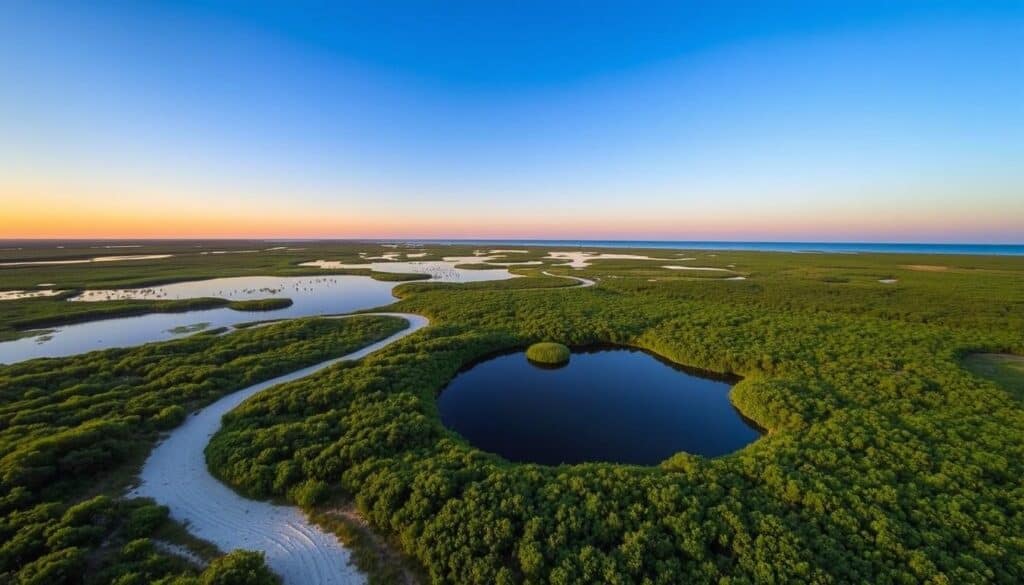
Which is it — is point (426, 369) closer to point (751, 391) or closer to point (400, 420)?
point (400, 420)

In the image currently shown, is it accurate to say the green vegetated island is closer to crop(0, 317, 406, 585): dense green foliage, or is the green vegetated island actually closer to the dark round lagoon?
crop(0, 317, 406, 585): dense green foliage

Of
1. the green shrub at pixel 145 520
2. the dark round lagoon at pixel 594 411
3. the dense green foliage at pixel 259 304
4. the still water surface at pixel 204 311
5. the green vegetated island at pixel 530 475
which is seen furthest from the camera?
the dense green foliage at pixel 259 304

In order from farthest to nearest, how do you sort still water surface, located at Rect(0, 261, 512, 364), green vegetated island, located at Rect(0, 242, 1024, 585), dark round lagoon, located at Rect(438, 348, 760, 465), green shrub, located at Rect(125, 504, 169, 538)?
still water surface, located at Rect(0, 261, 512, 364) → dark round lagoon, located at Rect(438, 348, 760, 465) → green shrub, located at Rect(125, 504, 169, 538) → green vegetated island, located at Rect(0, 242, 1024, 585)

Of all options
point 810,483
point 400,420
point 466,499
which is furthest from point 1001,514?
point 400,420

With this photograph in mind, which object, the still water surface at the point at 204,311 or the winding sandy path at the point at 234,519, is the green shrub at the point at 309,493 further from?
the still water surface at the point at 204,311

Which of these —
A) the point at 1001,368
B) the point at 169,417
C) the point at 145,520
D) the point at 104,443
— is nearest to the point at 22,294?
the point at 169,417

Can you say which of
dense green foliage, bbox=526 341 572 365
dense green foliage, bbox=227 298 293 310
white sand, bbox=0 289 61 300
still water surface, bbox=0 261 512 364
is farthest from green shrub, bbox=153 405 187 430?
white sand, bbox=0 289 61 300

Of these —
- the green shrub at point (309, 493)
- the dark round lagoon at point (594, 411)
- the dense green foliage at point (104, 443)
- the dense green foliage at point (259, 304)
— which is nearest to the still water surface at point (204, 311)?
the dense green foliage at point (259, 304)
